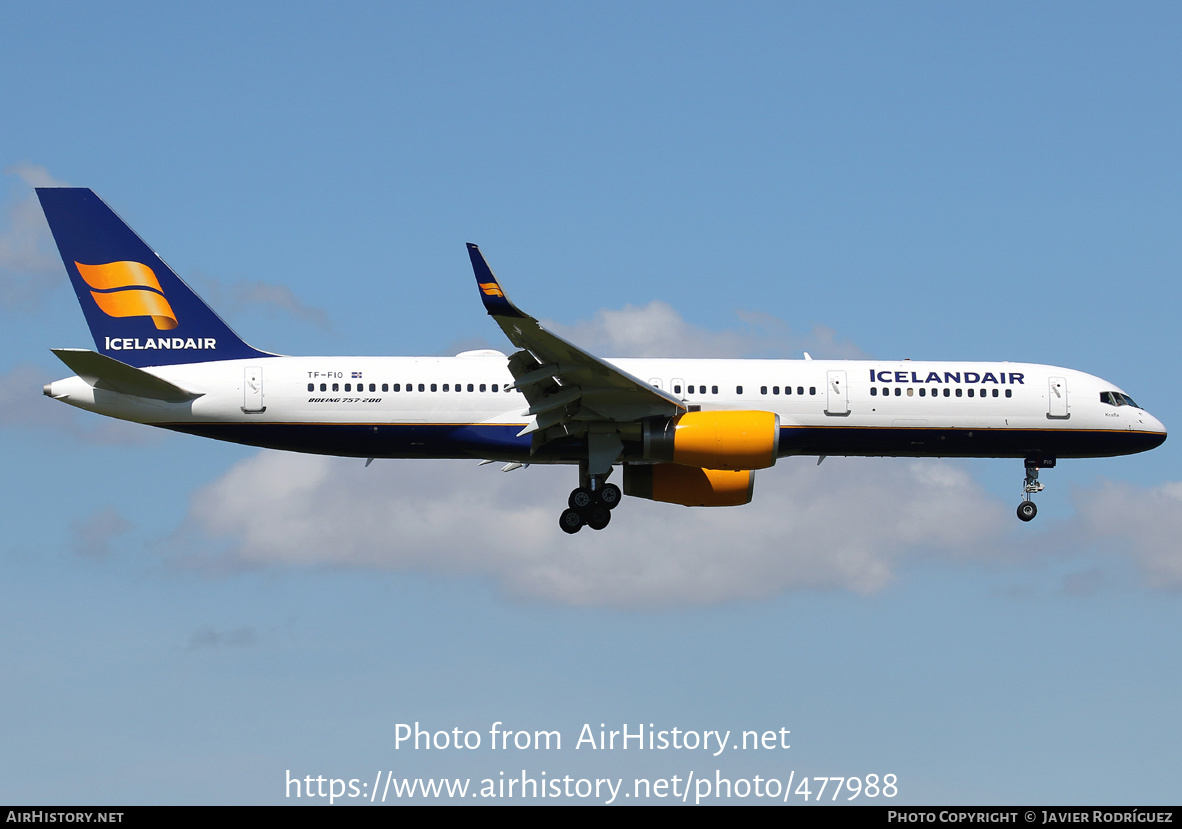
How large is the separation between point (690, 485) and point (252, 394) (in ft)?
36.8

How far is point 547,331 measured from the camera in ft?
100

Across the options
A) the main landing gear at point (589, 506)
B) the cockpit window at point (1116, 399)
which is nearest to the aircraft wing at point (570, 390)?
the main landing gear at point (589, 506)

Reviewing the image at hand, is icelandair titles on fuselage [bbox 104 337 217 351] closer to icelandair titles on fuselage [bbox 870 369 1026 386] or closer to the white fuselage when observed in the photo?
the white fuselage

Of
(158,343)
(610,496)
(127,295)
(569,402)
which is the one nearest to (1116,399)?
(610,496)

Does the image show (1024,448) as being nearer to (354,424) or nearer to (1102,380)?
(1102,380)

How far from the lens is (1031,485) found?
3669cm

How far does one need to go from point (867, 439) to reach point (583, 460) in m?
7.08

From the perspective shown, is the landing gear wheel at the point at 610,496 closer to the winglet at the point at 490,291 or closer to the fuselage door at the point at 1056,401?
the winglet at the point at 490,291

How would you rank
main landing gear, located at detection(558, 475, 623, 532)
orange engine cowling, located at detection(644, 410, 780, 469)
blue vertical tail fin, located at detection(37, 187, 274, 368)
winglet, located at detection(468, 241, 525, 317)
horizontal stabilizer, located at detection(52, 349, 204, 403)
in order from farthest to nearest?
1. blue vertical tail fin, located at detection(37, 187, 274, 368)
2. main landing gear, located at detection(558, 475, 623, 532)
3. orange engine cowling, located at detection(644, 410, 780, 469)
4. horizontal stabilizer, located at detection(52, 349, 204, 403)
5. winglet, located at detection(468, 241, 525, 317)

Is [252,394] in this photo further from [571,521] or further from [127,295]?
[571,521]

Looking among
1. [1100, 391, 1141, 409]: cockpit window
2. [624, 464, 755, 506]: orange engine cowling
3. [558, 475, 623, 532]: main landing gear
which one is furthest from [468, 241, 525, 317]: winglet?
[1100, 391, 1141, 409]: cockpit window

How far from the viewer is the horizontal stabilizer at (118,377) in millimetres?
31938

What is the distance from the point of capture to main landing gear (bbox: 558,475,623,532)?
3488cm

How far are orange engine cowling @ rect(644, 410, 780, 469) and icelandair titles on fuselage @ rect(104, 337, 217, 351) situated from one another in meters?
11.3
